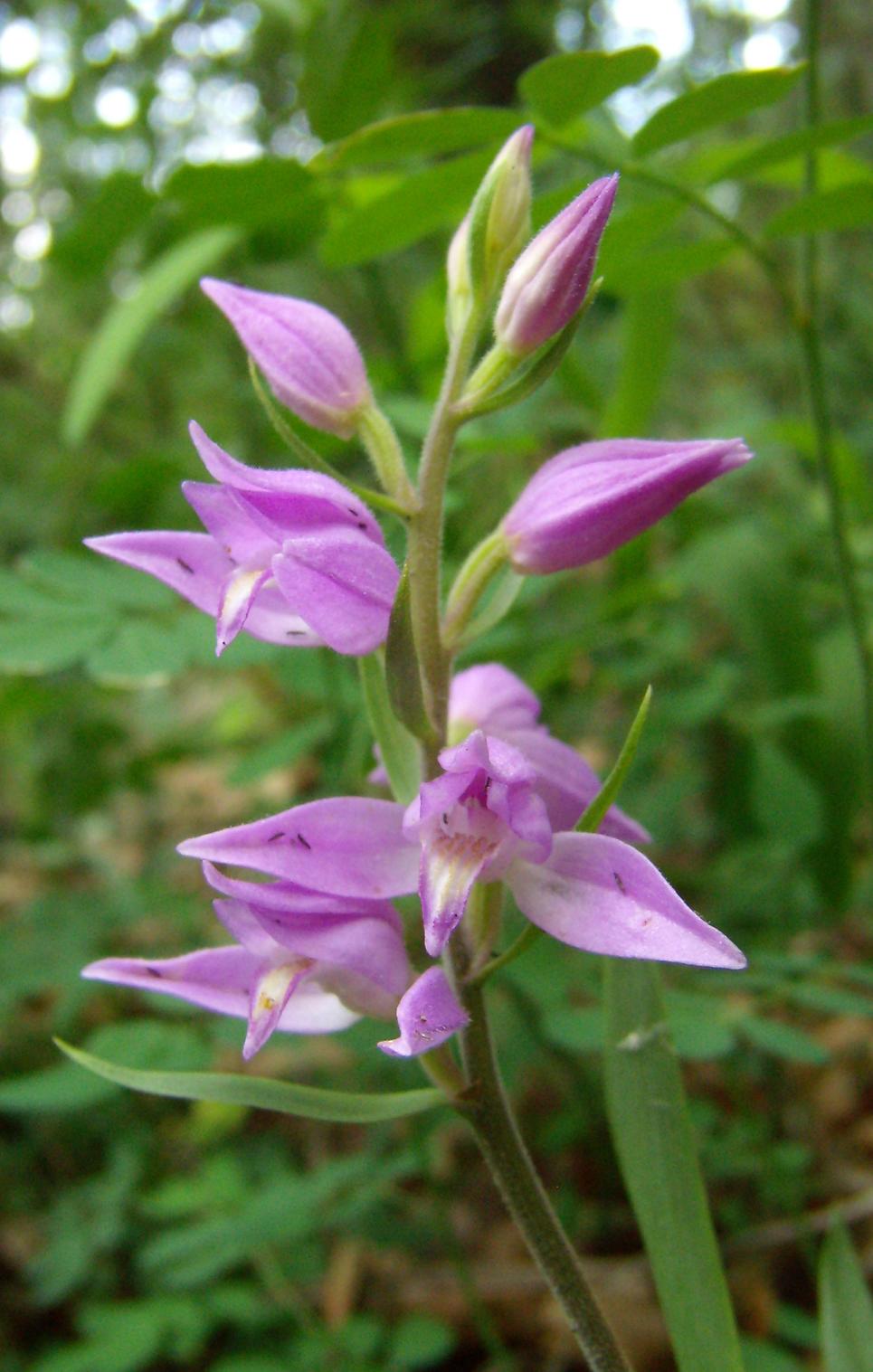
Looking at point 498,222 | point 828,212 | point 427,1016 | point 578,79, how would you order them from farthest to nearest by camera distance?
point 828,212
point 578,79
point 498,222
point 427,1016

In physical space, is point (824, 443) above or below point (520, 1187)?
above

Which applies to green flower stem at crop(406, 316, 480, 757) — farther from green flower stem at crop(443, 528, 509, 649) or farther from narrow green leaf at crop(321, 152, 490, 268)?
narrow green leaf at crop(321, 152, 490, 268)

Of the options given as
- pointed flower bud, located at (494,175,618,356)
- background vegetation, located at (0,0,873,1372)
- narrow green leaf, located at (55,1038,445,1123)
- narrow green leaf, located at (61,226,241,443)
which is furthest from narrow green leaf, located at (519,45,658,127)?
narrow green leaf, located at (55,1038,445,1123)

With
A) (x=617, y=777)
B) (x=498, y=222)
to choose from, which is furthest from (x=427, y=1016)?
(x=498, y=222)

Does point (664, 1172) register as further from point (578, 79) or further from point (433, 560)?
point (578, 79)

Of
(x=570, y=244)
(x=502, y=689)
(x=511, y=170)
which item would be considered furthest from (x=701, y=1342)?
(x=511, y=170)

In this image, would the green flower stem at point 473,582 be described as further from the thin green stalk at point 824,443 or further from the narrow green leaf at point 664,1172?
the thin green stalk at point 824,443
